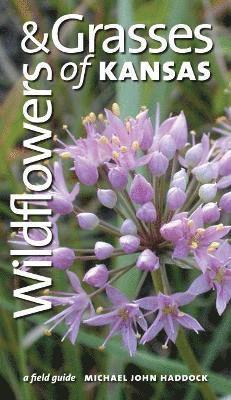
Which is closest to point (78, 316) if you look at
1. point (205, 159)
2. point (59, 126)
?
point (205, 159)

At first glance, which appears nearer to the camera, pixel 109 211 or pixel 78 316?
pixel 78 316

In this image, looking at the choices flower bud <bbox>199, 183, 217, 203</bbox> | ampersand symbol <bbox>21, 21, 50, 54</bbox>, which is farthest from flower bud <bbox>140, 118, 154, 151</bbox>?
ampersand symbol <bbox>21, 21, 50, 54</bbox>

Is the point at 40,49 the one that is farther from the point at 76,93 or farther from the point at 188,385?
the point at 188,385

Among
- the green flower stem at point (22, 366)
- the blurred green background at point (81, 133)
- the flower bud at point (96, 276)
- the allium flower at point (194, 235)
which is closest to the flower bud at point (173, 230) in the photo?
the allium flower at point (194, 235)

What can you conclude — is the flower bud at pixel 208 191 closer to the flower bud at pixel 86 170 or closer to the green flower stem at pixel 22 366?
the flower bud at pixel 86 170

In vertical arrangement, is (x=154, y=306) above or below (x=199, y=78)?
below
